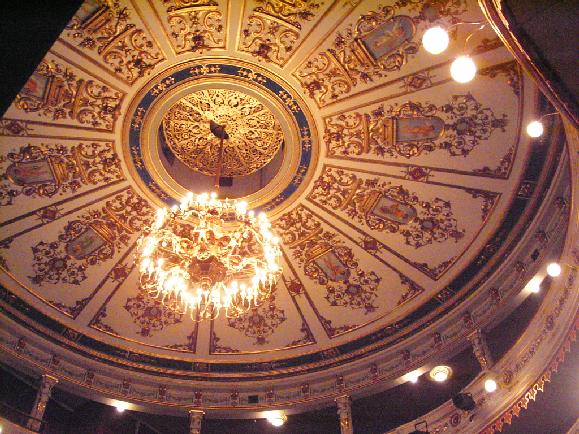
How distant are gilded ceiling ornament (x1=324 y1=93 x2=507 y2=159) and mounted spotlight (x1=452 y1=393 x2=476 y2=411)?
3.59 metres

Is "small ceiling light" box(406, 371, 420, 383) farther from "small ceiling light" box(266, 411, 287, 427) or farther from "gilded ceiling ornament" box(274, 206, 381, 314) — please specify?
"small ceiling light" box(266, 411, 287, 427)

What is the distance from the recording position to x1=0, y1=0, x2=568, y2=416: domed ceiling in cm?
798

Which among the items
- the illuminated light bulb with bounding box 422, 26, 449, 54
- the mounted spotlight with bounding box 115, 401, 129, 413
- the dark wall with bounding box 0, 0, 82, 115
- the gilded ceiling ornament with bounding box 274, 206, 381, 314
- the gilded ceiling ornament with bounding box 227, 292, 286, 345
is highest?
the gilded ceiling ornament with bounding box 274, 206, 381, 314

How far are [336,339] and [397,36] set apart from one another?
5.78 meters

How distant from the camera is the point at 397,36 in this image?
311 inches

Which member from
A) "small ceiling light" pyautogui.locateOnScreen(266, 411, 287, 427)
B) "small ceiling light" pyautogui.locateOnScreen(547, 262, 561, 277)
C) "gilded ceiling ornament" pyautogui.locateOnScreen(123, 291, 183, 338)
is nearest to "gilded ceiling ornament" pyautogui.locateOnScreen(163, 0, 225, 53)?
"gilded ceiling ornament" pyautogui.locateOnScreen(123, 291, 183, 338)

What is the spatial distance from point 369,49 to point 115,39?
3436 mm

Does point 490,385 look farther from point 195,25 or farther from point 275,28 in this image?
point 195,25

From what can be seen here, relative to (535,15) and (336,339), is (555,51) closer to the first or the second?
(535,15)

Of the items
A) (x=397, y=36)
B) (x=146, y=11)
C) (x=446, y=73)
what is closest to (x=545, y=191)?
(x=446, y=73)

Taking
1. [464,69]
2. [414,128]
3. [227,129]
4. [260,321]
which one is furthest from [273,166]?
[464,69]

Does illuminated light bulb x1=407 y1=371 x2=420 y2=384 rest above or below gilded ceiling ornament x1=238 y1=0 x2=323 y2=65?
below

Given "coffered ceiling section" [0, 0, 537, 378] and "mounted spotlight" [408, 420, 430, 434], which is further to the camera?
"mounted spotlight" [408, 420, 430, 434]

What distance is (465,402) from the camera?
8.70m
